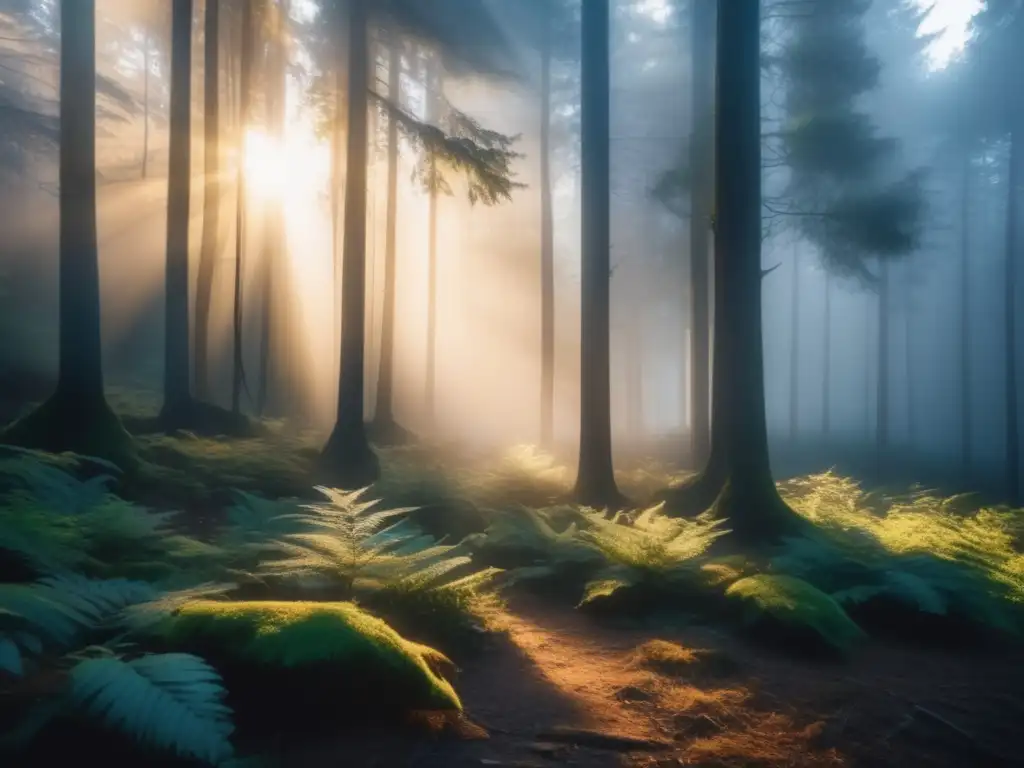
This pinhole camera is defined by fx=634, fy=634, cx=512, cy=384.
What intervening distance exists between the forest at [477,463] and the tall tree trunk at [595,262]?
0.06 metres

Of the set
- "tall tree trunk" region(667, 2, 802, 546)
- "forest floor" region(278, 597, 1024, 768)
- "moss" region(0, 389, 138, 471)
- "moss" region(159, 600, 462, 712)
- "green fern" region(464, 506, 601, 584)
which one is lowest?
"forest floor" region(278, 597, 1024, 768)

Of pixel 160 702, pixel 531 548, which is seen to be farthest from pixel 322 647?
pixel 531 548

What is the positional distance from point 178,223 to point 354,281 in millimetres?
3760

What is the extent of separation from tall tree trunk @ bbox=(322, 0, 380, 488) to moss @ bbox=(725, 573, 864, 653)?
7879mm

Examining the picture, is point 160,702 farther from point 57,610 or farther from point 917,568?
point 917,568

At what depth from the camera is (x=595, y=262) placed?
1130 centimetres

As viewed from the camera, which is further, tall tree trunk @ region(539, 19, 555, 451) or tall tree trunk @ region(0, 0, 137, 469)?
tall tree trunk @ region(539, 19, 555, 451)

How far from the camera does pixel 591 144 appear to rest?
36.3 feet

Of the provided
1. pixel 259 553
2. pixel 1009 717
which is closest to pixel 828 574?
pixel 1009 717

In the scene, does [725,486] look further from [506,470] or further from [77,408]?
[77,408]

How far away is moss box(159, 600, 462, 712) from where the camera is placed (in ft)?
9.95

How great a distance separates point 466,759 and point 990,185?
1708 inches

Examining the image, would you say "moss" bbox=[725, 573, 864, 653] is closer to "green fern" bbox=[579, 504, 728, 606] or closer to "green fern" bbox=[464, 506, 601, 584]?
"green fern" bbox=[579, 504, 728, 606]

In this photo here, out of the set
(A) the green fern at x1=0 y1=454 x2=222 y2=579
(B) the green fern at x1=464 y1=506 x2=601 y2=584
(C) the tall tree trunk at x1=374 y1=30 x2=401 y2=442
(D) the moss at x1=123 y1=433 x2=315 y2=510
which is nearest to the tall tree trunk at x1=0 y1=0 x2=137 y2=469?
(D) the moss at x1=123 y1=433 x2=315 y2=510
